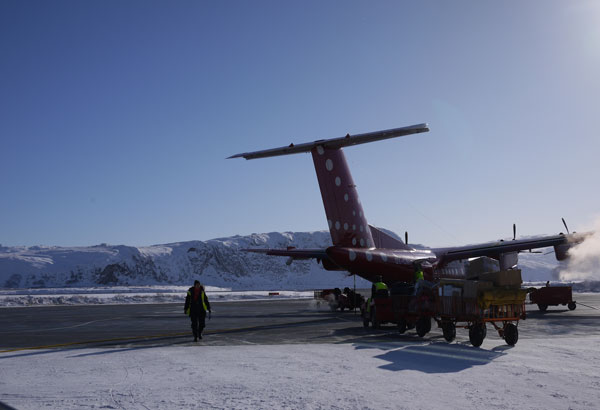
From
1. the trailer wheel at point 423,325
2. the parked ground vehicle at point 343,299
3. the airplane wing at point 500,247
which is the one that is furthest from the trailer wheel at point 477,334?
the airplane wing at point 500,247

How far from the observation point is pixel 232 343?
14781 millimetres

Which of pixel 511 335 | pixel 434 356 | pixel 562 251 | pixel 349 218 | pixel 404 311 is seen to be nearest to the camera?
pixel 434 356

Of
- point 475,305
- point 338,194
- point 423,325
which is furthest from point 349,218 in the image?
point 475,305

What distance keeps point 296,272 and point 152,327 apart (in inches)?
7028

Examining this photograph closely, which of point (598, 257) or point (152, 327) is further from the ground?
point (598, 257)

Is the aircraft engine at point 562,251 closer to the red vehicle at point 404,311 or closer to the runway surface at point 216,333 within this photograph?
the runway surface at point 216,333

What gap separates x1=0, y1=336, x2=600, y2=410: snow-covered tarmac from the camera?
7.42 meters

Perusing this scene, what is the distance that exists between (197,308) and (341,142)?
12061 millimetres

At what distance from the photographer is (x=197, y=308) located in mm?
15531

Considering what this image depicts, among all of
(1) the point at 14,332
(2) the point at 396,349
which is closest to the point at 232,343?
(2) the point at 396,349

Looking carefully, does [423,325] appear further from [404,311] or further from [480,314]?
[480,314]

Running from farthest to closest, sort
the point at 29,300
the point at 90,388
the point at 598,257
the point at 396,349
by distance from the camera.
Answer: the point at 29,300
the point at 598,257
the point at 396,349
the point at 90,388

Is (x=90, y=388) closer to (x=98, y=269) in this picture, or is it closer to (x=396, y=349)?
(x=396, y=349)

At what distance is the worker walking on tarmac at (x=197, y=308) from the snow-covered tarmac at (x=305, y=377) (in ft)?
5.77
